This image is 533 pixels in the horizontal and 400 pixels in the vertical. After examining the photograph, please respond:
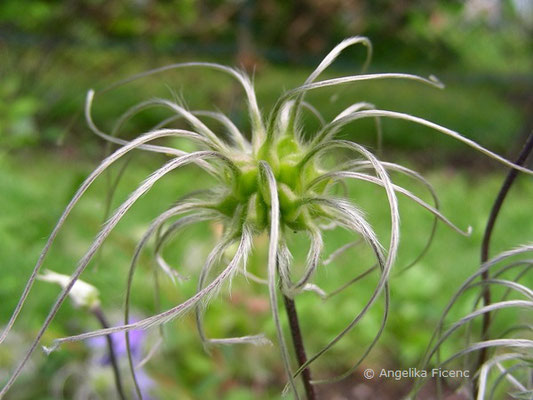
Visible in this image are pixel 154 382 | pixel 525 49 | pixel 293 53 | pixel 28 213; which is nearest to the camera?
pixel 154 382

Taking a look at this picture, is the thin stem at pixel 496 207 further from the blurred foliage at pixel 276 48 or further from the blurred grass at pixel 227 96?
the blurred grass at pixel 227 96

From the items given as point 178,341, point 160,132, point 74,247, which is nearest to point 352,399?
point 178,341

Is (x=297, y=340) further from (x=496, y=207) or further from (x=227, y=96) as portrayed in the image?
(x=227, y=96)

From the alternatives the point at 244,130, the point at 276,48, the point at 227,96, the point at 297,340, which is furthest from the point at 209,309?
the point at 276,48

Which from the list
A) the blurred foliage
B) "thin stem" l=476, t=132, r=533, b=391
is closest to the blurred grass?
the blurred foliage

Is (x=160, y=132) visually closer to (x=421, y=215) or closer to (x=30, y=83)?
(x=421, y=215)

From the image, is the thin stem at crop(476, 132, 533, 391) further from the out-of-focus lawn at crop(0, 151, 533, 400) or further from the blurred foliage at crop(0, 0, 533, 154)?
the blurred foliage at crop(0, 0, 533, 154)
